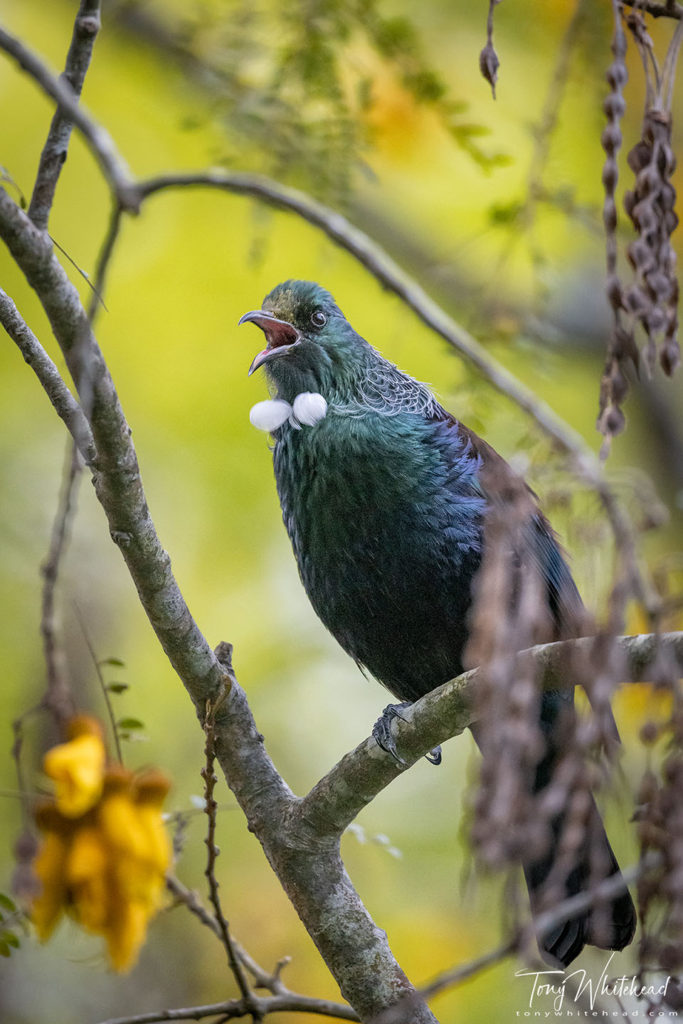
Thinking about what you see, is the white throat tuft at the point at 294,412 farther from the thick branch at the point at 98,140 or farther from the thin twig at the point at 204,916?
the thick branch at the point at 98,140

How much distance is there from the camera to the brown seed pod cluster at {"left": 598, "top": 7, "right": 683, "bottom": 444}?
1.72 metres

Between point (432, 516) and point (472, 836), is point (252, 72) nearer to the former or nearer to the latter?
point (432, 516)

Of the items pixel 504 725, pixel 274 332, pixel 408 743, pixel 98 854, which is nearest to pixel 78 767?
pixel 98 854

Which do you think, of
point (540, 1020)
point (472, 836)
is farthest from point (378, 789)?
point (540, 1020)

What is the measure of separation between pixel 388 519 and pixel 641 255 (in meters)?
1.61

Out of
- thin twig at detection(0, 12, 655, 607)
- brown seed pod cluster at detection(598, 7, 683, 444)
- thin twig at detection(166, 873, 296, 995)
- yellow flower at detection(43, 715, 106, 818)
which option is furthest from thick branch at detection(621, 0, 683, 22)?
thin twig at detection(166, 873, 296, 995)

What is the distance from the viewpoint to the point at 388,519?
10.7 feet

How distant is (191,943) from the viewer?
5770 mm

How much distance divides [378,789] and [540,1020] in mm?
2880

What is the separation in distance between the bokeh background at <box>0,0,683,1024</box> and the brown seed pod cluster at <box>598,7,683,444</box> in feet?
11.4

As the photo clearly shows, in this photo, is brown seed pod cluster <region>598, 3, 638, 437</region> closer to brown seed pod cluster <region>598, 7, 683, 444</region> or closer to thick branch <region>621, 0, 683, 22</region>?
brown seed pod cluster <region>598, 7, 683, 444</region>

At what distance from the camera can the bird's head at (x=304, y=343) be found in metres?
3.60

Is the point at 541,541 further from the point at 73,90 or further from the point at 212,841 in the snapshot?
the point at 73,90
